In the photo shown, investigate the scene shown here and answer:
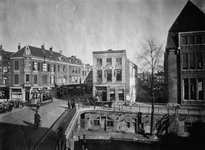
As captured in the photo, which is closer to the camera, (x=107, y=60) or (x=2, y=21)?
(x=2, y=21)

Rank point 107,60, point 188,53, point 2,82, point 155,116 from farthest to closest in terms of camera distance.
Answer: point 2,82
point 107,60
point 188,53
point 155,116

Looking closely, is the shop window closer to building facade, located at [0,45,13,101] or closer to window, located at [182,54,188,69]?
window, located at [182,54,188,69]

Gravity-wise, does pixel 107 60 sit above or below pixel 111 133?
above

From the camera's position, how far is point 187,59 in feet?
47.6

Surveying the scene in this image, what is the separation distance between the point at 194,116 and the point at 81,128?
12202 mm

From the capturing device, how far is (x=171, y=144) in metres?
11.4

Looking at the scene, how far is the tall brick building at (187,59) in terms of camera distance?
44.3 feet

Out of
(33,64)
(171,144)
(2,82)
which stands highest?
(33,64)

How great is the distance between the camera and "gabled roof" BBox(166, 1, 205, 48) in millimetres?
13327

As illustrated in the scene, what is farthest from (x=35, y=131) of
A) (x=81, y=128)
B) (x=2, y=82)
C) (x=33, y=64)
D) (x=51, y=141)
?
(x=2, y=82)

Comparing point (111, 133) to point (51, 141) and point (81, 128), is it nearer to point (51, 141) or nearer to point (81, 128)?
point (81, 128)

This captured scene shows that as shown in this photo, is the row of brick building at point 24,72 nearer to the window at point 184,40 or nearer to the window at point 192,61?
the window at point 184,40

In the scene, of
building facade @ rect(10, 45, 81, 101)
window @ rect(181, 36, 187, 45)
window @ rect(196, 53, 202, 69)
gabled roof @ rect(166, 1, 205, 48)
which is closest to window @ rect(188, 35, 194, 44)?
window @ rect(181, 36, 187, 45)

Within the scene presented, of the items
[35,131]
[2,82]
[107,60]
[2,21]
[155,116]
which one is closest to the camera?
[2,21]
